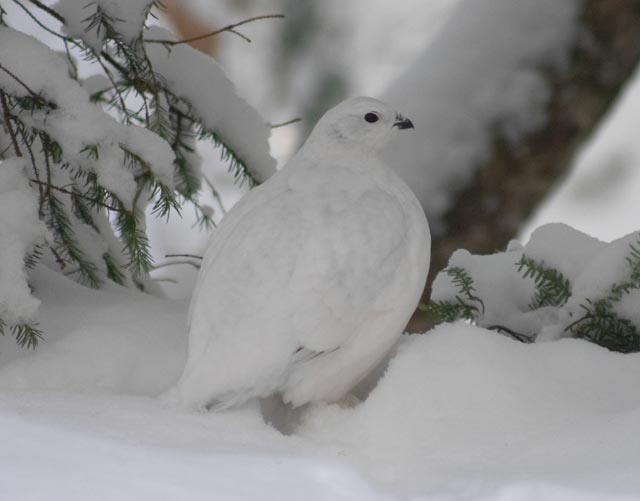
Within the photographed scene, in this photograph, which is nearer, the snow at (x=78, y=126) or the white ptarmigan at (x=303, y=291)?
the white ptarmigan at (x=303, y=291)

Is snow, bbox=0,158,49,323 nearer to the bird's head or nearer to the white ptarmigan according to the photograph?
the white ptarmigan

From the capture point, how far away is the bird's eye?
7.09 feet

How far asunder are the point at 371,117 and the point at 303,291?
0.54 metres

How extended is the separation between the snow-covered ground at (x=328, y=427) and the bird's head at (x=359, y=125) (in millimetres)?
432

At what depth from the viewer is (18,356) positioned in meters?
1.97

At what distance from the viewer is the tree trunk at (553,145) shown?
333 cm

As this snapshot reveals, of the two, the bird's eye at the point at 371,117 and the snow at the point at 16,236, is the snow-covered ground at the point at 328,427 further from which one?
the bird's eye at the point at 371,117

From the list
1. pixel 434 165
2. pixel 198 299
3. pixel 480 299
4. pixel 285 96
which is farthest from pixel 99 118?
pixel 285 96

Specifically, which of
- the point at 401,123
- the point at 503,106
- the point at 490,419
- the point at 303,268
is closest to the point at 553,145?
the point at 503,106

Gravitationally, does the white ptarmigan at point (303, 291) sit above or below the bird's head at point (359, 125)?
below

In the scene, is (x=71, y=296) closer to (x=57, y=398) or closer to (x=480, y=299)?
(x=57, y=398)

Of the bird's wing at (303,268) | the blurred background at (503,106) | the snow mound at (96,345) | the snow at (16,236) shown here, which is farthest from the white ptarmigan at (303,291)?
the blurred background at (503,106)

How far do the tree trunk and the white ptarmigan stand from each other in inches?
55.8

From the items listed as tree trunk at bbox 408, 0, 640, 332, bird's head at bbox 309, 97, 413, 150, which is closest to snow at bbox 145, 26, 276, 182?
bird's head at bbox 309, 97, 413, 150
